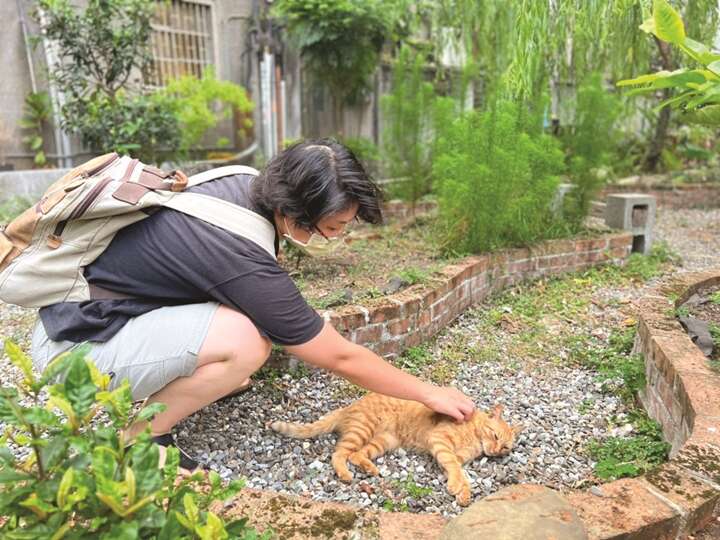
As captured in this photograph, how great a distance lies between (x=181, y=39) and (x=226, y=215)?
252 inches

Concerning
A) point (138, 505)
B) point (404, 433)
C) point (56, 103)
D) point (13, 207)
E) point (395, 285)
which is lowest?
point (404, 433)

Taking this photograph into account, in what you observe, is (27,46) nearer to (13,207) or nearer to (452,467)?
(13,207)

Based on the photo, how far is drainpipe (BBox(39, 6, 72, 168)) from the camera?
5.83 metres

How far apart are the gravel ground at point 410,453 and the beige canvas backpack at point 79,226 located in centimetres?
77

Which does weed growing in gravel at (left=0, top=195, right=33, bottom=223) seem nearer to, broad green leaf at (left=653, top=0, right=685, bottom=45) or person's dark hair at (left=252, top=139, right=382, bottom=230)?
person's dark hair at (left=252, top=139, right=382, bottom=230)

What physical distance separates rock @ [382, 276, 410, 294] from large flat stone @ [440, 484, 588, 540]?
69.6 inches

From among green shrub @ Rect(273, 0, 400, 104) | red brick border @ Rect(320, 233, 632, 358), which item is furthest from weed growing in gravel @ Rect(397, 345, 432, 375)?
green shrub @ Rect(273, 0, 400, 104)

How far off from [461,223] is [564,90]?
3062 millimetres

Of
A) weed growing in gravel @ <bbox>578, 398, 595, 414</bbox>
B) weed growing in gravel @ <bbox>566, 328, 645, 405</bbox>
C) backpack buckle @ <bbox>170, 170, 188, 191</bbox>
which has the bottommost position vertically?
weed growing in gravel @ <bbox>578, 398, 595, 414</bbox>

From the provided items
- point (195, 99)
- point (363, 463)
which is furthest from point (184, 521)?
point (195, 99)

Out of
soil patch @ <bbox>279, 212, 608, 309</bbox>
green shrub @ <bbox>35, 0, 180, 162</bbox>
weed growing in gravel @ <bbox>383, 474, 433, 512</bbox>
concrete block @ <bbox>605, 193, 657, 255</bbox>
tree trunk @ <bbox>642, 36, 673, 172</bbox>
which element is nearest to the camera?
weed growing in gravel @ <bbox>383, 474, 433, 512</bbox>

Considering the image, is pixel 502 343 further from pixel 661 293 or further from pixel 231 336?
pixel 231 336

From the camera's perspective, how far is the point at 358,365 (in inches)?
68.8

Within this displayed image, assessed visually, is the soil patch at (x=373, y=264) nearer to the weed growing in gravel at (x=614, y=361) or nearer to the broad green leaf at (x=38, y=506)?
the weed growing in gravel at (x=614, y=361)
